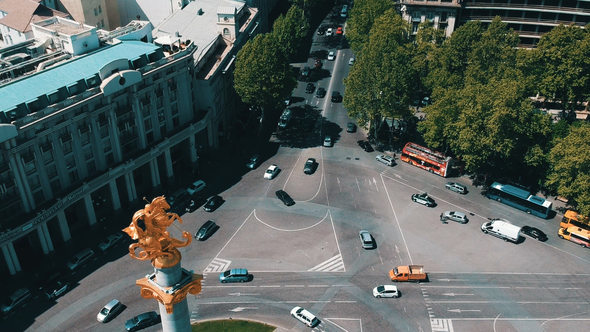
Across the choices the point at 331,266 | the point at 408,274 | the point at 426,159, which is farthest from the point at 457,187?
the point at 331,266

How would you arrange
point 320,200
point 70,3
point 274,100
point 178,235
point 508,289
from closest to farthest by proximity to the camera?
point 508,289
point 178,235
point 320,200
point 274,100
point 70,3

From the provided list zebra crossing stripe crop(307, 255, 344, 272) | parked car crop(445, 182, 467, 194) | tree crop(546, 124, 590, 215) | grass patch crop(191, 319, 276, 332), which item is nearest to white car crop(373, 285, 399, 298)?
zebra crossing stripe crop(307, 255, 344, 272)

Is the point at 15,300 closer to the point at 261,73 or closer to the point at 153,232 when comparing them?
the point at 153,232

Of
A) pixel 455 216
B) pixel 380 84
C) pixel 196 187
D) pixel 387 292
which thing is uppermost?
pixel 380 84

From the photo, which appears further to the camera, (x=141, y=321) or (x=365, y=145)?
(x=365, y=145)

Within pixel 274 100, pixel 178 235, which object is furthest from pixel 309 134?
pixel 178 235

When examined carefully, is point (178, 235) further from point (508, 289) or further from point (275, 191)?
point (508, 289)
